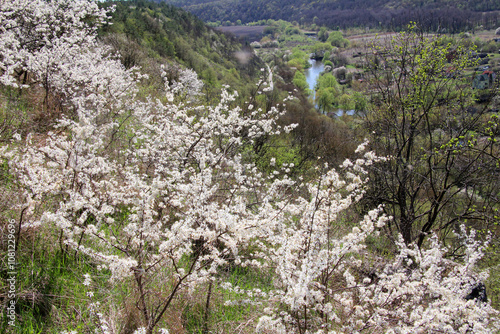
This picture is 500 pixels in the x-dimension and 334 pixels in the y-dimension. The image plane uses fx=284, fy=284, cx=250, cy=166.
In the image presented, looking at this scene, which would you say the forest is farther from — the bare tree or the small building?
the small building

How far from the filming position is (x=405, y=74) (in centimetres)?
779

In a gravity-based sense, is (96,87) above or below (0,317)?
above

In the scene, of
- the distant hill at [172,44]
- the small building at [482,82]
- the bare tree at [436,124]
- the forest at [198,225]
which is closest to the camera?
the forest at [198,225]

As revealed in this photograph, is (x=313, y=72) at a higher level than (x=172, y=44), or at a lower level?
higher

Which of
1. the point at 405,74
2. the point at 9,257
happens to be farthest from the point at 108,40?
the point at 9,257

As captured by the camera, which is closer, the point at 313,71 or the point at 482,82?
the point at 482,82

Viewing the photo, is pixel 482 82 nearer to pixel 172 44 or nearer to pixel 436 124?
pixel 436 124

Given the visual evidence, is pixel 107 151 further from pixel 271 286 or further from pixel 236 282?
pixel 271 286

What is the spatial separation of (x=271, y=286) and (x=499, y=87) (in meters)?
7.29

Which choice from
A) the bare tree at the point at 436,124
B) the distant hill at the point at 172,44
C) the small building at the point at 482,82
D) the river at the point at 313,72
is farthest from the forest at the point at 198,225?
the river at the point at 313,72

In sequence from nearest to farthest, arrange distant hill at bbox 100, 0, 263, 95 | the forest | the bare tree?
the forest, the bare tree, distant hill at bbox 100, 0, 263, 95

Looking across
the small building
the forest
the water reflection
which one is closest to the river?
the water reflection

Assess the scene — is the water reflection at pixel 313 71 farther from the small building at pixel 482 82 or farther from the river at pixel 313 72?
the small building at pixel 482 82

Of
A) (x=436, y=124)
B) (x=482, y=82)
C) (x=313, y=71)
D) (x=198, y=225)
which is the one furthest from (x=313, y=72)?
(x=198, y=225)
